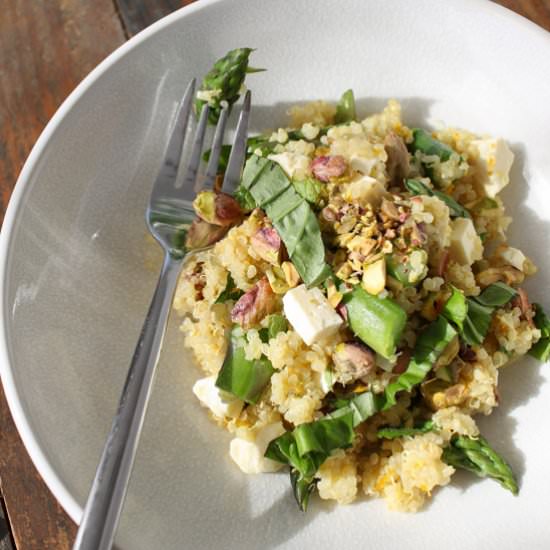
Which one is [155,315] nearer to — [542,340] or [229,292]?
[229,292]

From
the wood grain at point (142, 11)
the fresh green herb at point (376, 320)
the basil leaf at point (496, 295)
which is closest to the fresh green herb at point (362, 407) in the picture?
the fresh green herb at point (376, 320)

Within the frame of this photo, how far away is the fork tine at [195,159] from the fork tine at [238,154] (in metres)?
0.11

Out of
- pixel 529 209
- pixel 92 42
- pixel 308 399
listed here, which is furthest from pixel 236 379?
pixel 92 42

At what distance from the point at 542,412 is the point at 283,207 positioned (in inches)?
42.2

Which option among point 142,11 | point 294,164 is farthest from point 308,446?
point 142,11

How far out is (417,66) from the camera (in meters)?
2.69

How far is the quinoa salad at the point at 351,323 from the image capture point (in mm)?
2129

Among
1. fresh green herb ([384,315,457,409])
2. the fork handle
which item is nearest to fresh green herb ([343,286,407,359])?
fresh green herb ([384,315,457,409])

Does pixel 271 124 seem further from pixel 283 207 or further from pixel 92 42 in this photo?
pixel 92 42

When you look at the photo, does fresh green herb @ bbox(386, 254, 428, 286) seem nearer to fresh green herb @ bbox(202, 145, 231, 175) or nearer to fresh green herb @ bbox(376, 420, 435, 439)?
fresh green herb @ bbox(376, 420, 435, 439)

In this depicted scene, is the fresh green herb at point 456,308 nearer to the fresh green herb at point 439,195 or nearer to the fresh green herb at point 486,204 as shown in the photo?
the fresh green herb at point 439,195

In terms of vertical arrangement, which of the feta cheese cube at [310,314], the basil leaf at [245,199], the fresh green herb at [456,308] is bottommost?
the feta cheese cube at [310,314]

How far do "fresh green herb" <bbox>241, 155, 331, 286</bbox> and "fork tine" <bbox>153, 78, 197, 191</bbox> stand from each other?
266 millimetres

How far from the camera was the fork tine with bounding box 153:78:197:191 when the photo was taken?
2455 millimetres
